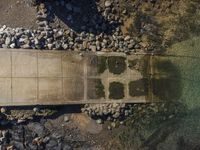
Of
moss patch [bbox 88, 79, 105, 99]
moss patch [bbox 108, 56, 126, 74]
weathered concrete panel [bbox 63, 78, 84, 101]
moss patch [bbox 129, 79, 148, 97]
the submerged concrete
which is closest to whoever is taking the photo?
the submerged concrete

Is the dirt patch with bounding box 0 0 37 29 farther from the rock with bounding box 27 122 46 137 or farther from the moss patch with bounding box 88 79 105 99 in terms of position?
the rock with bounding box 27 122 46 137

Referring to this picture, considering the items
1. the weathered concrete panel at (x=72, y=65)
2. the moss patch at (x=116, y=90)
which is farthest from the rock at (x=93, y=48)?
the moss patch at (x=116, y=90)

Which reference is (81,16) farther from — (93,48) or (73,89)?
(73,89)

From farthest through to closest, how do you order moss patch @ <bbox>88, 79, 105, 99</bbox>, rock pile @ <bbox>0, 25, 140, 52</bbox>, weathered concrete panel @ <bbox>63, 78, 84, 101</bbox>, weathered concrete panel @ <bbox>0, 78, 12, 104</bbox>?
moss patch @ <bbox>88, 79, 105, 99</bbox>, weathered concrete panel @ <bbox>63, 78, 84, 101</bbox>, rock pile @ <bbox>0, 25, 140, 52</bbox>, weathered concrete panel @ <bbox>0, 78, 12, 104</bbox>

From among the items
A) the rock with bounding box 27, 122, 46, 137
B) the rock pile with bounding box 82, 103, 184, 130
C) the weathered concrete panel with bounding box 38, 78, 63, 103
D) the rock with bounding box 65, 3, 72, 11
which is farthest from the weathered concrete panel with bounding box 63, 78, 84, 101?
the rock with bounding box 65, 3, 72, 11

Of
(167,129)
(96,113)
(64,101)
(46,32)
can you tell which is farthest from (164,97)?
(46,32)

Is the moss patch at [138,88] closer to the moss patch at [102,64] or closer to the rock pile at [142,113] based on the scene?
the rock pile at [142,113]

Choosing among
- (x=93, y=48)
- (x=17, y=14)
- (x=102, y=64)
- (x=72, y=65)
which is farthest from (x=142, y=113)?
(x=17, y=14)
